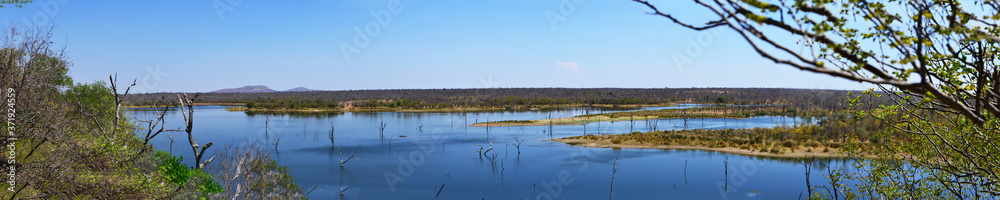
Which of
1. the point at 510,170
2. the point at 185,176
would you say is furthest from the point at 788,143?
the point at 185,176

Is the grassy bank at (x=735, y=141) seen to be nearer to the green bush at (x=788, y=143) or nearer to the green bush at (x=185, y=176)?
the green bush at (x=788, y=143)

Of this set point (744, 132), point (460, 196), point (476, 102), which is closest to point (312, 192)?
point (460, 196)

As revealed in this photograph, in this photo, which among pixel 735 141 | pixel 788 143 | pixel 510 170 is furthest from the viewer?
pixel 735 141

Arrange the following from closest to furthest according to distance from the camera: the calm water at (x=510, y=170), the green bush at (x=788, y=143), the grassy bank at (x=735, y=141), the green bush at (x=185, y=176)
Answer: the green bush at (x=185, y=176)
the calm water at (x=510, y=170)
the grassy bank at (x=735, y=141)
the green bush at (x=788, y=143)

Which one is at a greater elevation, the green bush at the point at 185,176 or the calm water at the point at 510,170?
the green bush at the point at 185,176

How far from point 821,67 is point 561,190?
28.9 metres

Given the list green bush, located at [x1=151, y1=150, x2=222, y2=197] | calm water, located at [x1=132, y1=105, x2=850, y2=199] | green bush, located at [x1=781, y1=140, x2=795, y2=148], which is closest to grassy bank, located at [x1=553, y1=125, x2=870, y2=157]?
green bush, located at [x1=781, y1=140, x2=795, y2=148]

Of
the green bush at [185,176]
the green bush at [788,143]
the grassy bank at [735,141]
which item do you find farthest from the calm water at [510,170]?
the green bush at [788,143]

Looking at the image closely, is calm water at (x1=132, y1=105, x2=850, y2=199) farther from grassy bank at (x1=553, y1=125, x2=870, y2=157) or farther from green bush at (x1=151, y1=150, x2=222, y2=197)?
green bush at (x1=151, y1=150, x2=222, y2=197)

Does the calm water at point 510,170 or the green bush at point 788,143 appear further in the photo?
the green bush at point 788,143

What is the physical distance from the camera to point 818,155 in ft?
148

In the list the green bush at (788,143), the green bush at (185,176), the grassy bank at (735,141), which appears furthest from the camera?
the green bush at (788,143)

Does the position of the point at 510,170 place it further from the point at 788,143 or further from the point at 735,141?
the point at 788,143

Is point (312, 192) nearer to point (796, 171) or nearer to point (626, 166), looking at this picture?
point (626, 166)
